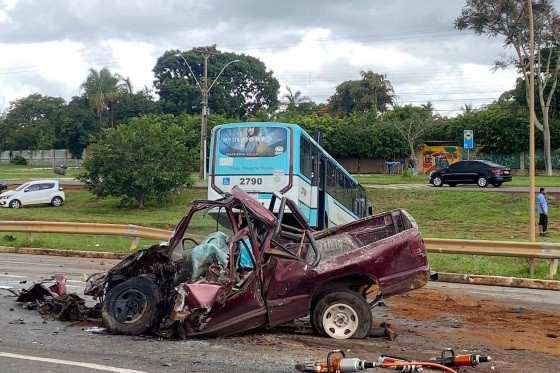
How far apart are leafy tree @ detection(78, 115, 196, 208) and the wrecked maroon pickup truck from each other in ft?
97.3

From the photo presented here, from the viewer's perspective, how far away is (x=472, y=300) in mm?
12516

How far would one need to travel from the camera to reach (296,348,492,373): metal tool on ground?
688 cm

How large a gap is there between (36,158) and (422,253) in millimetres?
88025

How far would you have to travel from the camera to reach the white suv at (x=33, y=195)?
40.1 metres

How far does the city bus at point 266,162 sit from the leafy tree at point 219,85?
221ft

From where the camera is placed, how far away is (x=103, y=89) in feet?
287

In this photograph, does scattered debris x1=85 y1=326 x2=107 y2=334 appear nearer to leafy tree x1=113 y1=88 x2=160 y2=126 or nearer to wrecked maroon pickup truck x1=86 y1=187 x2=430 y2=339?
wrecked maroon pickup truck x1=86 y1=187 x2=430 y2=339

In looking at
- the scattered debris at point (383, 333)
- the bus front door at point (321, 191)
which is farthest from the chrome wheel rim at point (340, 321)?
the bus front door at point (321, 191)

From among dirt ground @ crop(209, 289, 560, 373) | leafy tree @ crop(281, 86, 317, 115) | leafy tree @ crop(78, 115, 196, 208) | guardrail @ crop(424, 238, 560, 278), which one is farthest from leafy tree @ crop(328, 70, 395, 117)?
dirt ground @ crop(209, 289, 560, 373)

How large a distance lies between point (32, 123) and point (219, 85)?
30.2 meters

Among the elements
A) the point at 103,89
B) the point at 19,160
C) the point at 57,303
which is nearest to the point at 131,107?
the point at 103,89

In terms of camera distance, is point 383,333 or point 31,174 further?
point 31,174

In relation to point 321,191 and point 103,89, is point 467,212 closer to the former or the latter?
point 321,191

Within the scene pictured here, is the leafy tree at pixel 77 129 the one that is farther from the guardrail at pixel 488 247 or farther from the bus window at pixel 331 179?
the guardrail at pixel 488 247
